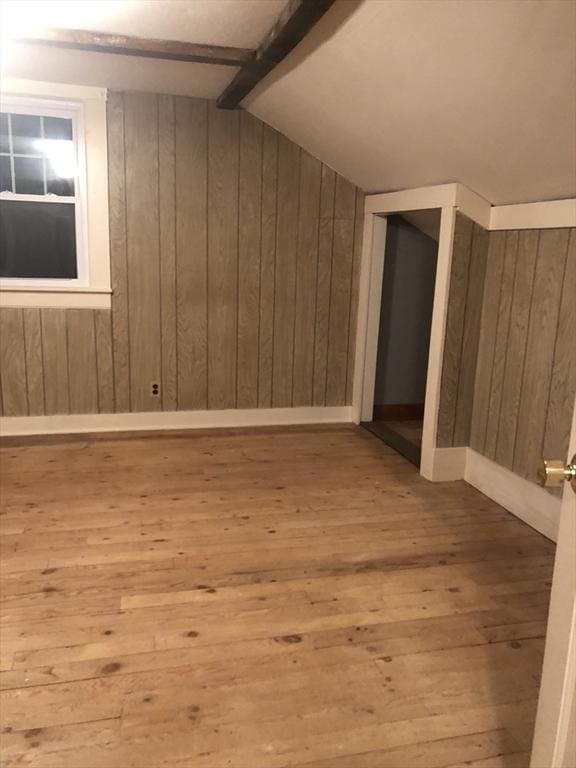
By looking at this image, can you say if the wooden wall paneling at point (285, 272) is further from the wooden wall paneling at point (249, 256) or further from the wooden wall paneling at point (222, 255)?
the wooden wall paneling at point (222, 255)

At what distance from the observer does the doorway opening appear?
4.84 metres

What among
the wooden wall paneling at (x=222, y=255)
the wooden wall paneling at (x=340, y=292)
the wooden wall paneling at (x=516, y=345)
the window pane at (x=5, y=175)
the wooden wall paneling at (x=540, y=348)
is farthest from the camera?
the wooden wall paneling at (x=340, y=292)

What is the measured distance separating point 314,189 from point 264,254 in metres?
0.58

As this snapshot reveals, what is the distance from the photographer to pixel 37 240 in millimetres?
4234

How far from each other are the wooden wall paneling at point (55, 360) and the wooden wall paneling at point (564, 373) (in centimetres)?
304

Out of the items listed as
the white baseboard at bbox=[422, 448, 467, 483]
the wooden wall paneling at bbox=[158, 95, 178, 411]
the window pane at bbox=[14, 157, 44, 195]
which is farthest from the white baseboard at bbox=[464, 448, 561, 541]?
the window pane at bbox=[14, 157, 44, 195]

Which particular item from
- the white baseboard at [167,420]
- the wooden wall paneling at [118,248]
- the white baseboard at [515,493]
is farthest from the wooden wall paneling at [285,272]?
the white baseboard at [515,493]

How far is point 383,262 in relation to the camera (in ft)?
15.4

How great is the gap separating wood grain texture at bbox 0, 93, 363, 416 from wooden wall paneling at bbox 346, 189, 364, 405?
1 centimetres

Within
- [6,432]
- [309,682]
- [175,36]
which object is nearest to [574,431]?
[309,682]

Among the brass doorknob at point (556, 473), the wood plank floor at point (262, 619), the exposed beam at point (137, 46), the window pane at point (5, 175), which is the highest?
the exposed beam at point (137, 46)

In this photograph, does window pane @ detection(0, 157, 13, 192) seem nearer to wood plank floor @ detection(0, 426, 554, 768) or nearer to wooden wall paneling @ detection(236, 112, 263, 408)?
wooden wall paneling @ detection(236, 112, 263, 408)

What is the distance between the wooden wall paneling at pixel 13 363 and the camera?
420 centimetres

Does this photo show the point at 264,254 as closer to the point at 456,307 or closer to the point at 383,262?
the point at 383,262
